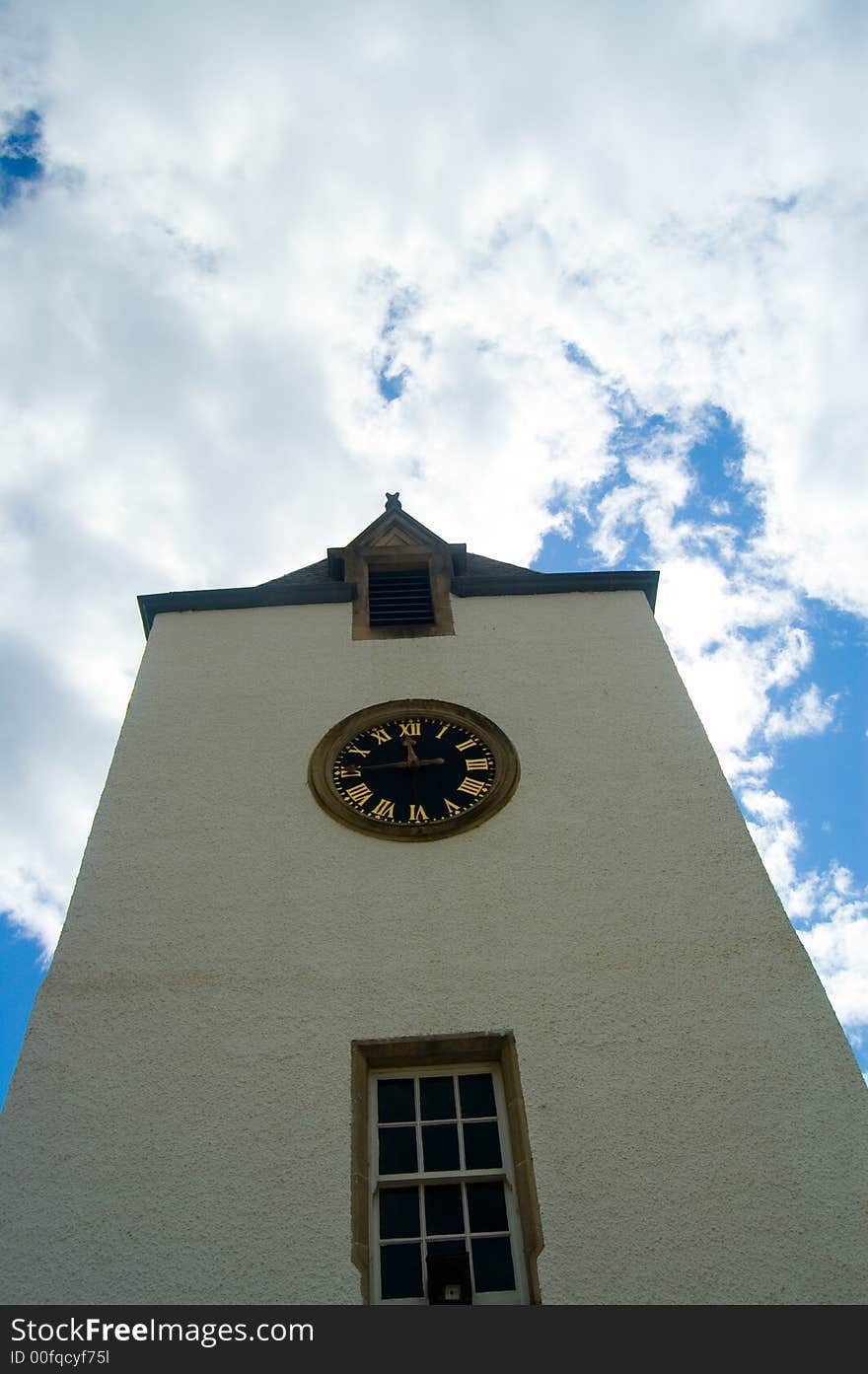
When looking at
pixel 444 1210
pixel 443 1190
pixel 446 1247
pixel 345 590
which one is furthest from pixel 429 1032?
pixel 345 590

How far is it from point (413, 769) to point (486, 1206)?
4.94 m

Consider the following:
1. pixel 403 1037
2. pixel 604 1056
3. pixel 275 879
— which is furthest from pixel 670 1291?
pixel 275 879

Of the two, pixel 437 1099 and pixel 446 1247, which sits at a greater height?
pixel 437 1099

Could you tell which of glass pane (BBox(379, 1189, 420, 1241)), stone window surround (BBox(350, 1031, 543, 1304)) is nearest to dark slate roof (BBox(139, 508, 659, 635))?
stone window surround (BBox(350, 1031, 543, 1304))

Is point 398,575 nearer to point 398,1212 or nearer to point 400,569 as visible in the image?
point 400,569

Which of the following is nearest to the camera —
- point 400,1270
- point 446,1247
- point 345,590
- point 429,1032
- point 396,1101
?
point 400,1270

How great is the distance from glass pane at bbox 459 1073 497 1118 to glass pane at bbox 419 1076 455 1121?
89 millimetres

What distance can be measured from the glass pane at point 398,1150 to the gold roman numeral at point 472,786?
3.88 m

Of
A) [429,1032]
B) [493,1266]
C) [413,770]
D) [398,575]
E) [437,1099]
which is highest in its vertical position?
[398,575]

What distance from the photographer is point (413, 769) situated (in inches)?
484

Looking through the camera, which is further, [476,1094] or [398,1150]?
[476,1094]

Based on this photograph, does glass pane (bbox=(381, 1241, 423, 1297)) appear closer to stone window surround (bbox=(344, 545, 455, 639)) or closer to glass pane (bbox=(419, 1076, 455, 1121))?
glass pane (bbox=(419, 1076, 455, 1121))

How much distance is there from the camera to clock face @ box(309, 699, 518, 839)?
1154cm

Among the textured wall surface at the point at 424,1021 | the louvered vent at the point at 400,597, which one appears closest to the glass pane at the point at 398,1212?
the textured wall surface at the point at 424,1021
